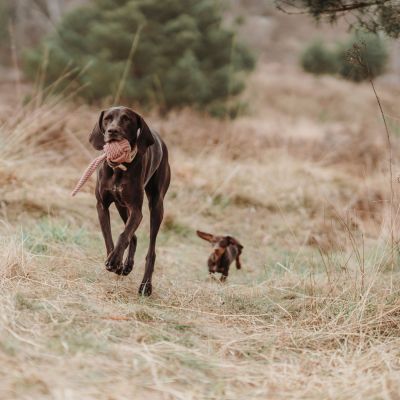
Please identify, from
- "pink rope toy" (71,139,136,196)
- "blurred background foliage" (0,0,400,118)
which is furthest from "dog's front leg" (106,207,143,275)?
"blurred background foliage" (0,0,400,118)

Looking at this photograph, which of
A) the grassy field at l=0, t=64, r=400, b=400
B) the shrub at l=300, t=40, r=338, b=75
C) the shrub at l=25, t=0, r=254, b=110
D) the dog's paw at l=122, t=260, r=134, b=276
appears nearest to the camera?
the grassy field at l=0, t=64, r=400, b=400

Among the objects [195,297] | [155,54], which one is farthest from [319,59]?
[195,297]

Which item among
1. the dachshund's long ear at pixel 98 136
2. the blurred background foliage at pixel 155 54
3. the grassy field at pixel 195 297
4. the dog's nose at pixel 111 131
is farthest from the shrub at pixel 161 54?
the dog's nose at pixel 111 131

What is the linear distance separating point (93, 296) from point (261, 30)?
1515 inches

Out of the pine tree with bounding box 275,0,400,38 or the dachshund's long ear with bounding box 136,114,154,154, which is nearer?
the dachshund's long ear with bounding box 136,114,154,154

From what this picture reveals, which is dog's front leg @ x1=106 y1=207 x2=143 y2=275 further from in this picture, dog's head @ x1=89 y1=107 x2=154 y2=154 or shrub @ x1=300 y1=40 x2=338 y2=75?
shrub @ x1=300 y1=40 x2=338 y2=75

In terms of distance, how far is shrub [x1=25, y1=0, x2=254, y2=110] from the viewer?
1430 centimetres

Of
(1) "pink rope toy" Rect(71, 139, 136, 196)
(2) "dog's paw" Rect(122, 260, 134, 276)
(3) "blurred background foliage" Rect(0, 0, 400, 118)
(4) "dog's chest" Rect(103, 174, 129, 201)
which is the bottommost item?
(3) "blurred background foliage" Rect(0, 0, 400, 118)

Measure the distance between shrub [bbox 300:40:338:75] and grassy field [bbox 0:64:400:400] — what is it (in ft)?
59.6

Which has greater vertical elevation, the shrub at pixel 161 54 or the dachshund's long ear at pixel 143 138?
the dachshund's long ear at pixel 143 138

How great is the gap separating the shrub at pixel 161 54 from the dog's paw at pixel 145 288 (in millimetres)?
9817

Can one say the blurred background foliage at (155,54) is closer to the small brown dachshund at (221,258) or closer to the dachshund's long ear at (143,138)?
the small brown dachshund at (221,258)

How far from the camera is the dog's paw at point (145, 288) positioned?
4241mm

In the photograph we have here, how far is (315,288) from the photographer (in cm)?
432
